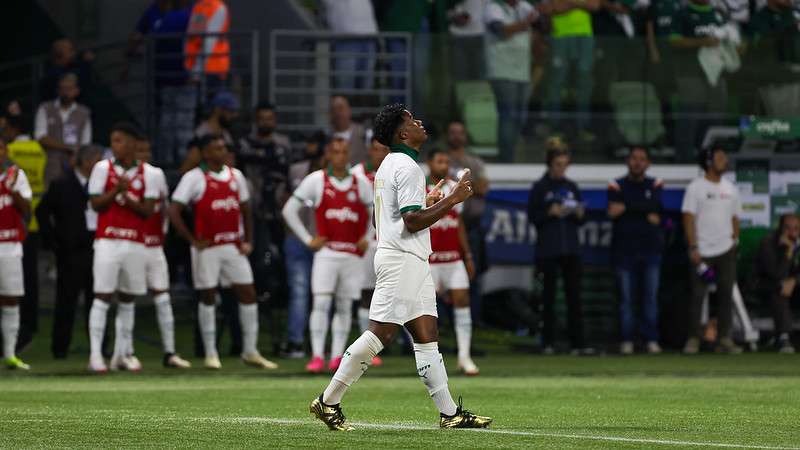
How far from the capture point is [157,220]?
16.8 metres

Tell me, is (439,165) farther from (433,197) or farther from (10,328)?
(433,197)

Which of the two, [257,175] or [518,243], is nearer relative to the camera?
[257,175]

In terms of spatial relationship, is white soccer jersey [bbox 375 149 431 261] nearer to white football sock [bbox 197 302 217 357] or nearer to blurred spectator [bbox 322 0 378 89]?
white football sock [bbox 197 302 217 357]

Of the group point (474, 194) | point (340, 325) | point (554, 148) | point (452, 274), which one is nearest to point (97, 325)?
point (340, 325)

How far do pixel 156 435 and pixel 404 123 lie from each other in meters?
2.36

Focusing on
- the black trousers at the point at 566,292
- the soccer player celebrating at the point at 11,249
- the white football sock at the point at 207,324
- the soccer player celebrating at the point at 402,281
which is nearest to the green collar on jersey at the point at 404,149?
the soccer player celebrating at the point at 402,281

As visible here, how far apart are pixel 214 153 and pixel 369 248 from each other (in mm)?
1949

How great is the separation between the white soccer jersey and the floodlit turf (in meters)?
1.11

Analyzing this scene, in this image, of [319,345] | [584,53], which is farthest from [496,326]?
[319,345]

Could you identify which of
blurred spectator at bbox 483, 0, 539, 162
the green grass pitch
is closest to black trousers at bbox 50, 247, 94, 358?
the green grass pitch

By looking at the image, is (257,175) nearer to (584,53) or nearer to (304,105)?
(304,105)

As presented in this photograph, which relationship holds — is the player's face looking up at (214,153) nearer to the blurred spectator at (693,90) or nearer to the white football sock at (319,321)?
the white football sock at (319,321)

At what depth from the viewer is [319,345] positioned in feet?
53.7

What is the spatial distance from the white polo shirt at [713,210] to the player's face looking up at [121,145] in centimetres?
681
